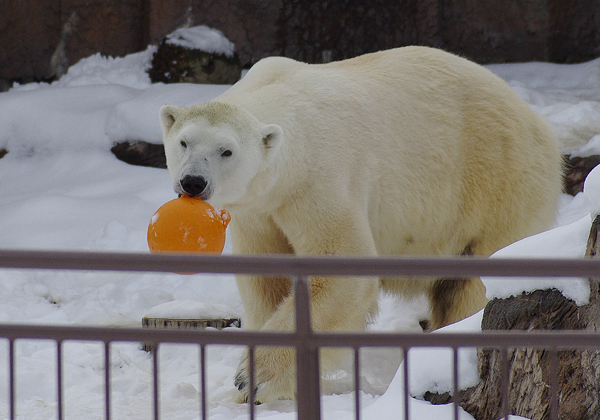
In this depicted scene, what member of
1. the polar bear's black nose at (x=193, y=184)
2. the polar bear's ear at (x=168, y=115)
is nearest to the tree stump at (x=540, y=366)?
the polar bear's black nose at (x=193, y=184)

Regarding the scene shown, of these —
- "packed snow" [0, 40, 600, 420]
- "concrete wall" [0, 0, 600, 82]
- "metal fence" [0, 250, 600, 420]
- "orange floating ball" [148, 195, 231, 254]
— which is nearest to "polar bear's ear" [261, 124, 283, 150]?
"orange floating ball" [148, 195, 231, 254]

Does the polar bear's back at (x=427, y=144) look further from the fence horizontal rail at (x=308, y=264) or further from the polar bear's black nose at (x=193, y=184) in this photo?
the fence horizontal rail at (x=308, y=264)

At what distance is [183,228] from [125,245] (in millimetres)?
3211

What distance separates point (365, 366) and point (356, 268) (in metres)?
2.78

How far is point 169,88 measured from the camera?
7.84m

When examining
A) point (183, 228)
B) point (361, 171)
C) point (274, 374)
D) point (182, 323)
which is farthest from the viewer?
point (182, 323)

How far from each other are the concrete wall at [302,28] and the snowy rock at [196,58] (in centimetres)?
15

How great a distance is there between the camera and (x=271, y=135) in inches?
122

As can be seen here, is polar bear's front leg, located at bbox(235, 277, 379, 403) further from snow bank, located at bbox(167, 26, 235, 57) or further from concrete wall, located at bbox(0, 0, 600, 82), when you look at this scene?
concrete wall, located at bbox(0, 0, 600, 82)

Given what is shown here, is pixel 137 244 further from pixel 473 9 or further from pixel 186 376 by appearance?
pixel 473 9

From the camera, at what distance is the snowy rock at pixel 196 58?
26.8 ft

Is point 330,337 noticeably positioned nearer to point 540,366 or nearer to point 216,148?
point 540,366

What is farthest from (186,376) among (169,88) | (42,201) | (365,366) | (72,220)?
(169,88)

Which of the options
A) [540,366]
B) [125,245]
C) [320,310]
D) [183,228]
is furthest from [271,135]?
[125,245]
